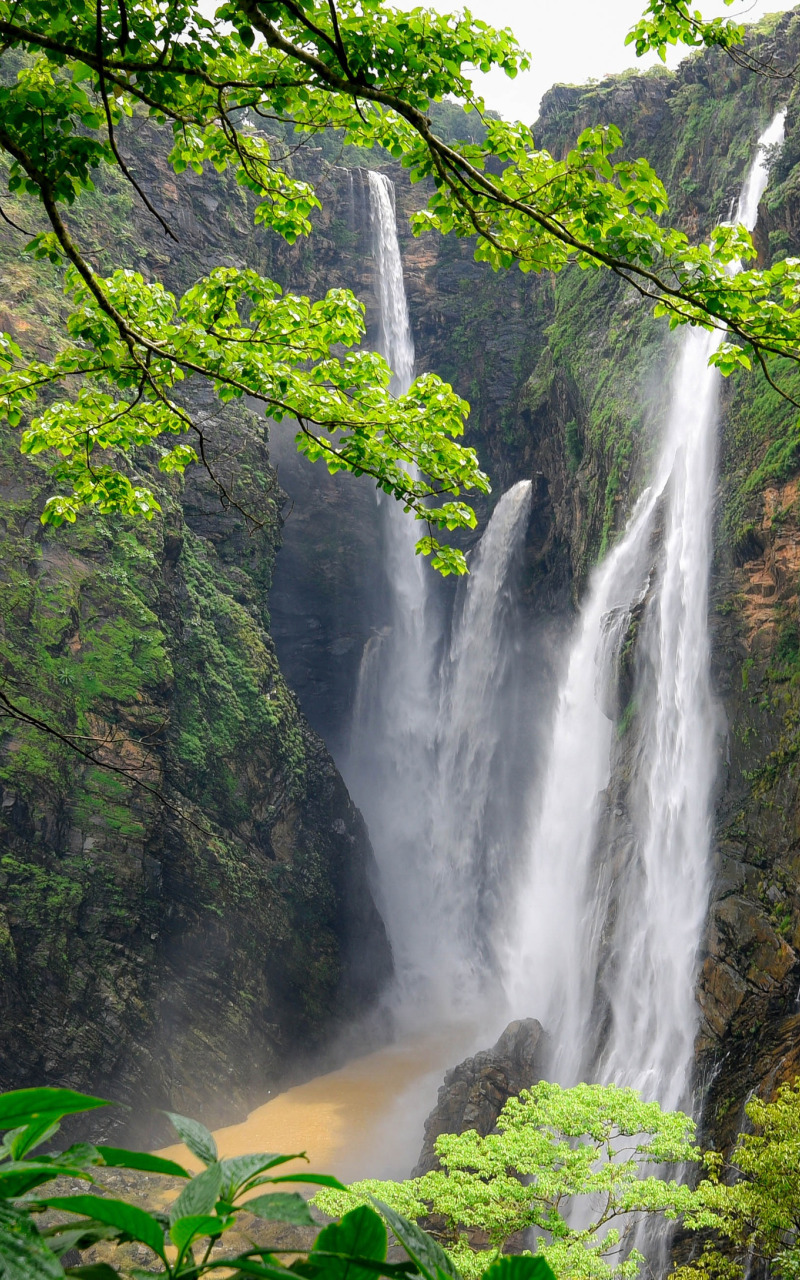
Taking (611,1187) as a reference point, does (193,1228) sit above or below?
above

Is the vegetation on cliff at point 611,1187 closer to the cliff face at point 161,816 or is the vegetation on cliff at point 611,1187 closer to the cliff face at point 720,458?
the cliff face at point 720,458

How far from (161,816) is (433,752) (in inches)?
486

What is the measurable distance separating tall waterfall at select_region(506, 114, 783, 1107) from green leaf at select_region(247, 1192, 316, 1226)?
11.7 m

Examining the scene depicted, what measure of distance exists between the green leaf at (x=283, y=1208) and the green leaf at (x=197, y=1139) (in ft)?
0.23

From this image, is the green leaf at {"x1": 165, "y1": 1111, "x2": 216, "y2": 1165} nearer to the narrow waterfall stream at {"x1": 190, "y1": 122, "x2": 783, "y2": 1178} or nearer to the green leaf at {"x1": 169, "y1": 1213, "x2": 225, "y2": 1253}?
the green leaf at {"x1": 169, "y1": 1213, "x2": 225, "y2": 1253}

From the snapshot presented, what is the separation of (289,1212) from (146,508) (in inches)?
198

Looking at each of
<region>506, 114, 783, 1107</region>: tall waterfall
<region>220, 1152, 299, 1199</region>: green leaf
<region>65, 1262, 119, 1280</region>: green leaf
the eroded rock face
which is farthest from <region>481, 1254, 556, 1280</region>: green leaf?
the eroded rock face

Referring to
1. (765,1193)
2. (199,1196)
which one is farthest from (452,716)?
(199,1196)

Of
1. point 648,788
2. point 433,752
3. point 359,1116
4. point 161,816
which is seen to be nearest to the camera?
point 648,788

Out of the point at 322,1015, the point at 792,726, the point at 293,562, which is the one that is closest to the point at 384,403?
the point at 792,726

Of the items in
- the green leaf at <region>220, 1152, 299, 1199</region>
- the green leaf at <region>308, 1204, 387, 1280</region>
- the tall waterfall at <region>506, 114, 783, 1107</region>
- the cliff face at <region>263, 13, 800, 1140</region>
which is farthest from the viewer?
the tall waterfall at <region>506, 114, 783, 1107</region>

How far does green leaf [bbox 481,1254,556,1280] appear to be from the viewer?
0.73m

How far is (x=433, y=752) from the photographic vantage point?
90.8 ft

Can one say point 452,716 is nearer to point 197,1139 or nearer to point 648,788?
point 648,788
